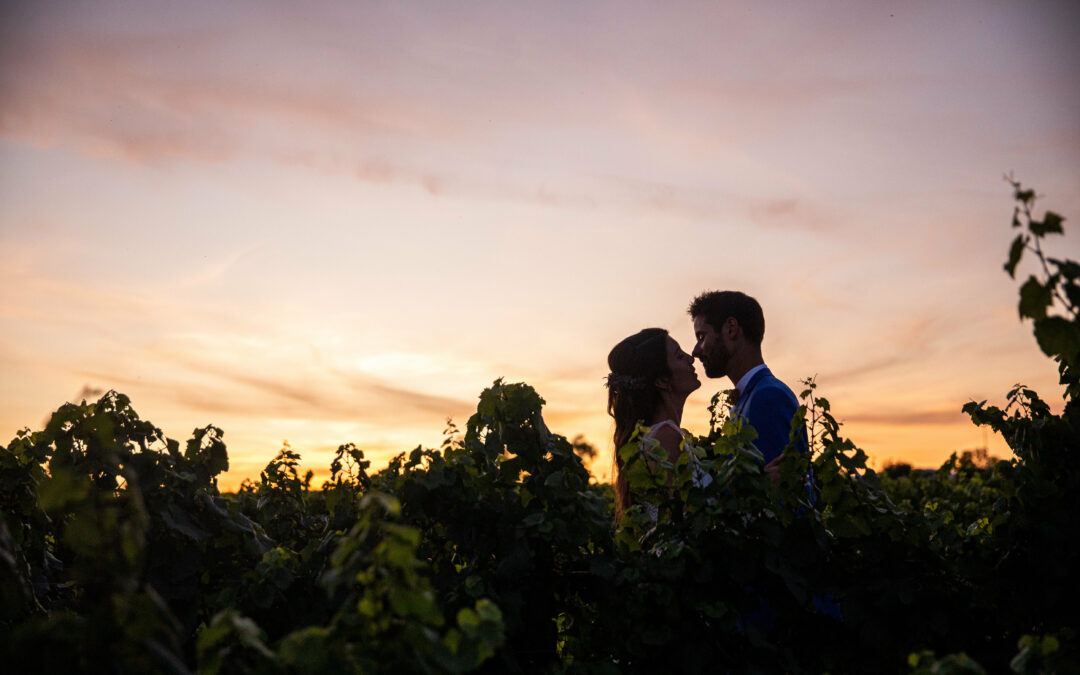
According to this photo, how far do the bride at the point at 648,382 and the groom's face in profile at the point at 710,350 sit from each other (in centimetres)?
50

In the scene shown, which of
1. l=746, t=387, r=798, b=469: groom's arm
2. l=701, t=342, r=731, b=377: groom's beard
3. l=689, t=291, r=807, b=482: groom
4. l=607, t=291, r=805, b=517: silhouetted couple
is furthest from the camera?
l=701, t=342, r=731, b=377: groom's beard

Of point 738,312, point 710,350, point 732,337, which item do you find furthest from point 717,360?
point 738,312

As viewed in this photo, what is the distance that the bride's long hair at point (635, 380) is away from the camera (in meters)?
7.55

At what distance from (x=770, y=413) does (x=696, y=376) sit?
236cm

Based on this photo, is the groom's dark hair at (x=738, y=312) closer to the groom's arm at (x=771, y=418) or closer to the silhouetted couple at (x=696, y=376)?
the silhouetted couple at (x=696, y=376)

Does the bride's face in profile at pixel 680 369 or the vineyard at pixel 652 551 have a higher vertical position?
the bride's face in profile at pixel 680 369

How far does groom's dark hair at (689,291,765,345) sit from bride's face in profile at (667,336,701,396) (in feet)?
2.36

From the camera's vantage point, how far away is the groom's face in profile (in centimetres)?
702

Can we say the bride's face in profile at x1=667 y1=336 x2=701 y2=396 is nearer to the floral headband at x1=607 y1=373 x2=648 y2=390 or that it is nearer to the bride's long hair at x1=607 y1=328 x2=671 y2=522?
the bride's long hair at x1=607 y1=328 x2=671 y2=522

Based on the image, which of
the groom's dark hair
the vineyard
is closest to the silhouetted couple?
the groom's dark hair

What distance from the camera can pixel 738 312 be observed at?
7090 millimetres

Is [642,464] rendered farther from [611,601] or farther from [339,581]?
[339,581]

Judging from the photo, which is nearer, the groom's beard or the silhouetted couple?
the silhouetted couple

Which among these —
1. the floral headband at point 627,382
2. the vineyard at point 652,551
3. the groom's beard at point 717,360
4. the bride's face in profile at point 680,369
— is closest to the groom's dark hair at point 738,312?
the groom's beard at point 717,360
